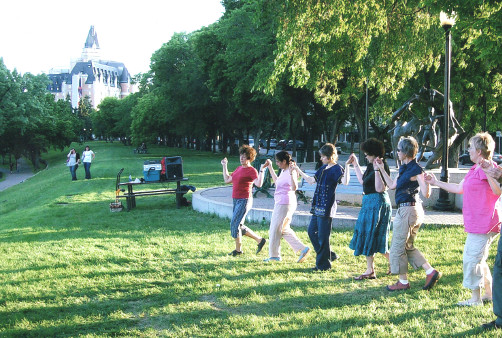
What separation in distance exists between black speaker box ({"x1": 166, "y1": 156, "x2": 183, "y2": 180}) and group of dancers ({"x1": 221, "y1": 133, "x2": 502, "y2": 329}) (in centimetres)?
596

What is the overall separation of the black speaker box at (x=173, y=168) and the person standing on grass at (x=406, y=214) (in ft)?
28.4

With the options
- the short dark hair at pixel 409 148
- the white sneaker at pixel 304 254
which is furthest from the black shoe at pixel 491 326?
the white sneaker at pixel 304 254

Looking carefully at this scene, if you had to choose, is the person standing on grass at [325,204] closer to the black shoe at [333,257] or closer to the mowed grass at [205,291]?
the mowed grass at [205,291]

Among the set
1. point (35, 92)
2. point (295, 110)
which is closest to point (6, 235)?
point (295, 110)

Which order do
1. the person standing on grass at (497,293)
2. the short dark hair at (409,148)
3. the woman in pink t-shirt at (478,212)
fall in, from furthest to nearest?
1. the short dark hair at (409,148)
2. the woman in pink t-shirt at (478,212)
3. the person standing on grass at (497,293)

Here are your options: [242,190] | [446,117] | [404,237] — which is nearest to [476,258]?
[404,237]

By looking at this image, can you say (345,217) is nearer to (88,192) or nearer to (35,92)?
(88,192)

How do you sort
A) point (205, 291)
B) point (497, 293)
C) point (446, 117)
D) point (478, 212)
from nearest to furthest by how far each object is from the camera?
point (497, 293)
point (478, 212)
point (205, 291)
point (446, 117)

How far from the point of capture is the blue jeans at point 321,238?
22.3 feet

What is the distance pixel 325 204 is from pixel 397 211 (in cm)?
112

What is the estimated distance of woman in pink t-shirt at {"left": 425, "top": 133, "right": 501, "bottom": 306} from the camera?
507 centimetres

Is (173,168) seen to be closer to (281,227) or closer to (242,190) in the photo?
(242,190)

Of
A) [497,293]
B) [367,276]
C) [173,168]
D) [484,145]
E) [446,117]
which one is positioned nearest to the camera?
[497,293]

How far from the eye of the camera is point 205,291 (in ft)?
20.1
